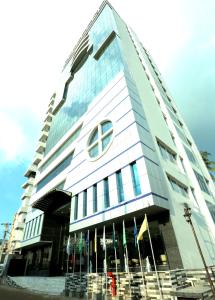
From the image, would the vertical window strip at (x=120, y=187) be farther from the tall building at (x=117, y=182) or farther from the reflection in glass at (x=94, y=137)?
the reflection in glass at (x=94, y=137)

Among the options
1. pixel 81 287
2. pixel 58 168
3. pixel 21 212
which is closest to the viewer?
pixel 81 287

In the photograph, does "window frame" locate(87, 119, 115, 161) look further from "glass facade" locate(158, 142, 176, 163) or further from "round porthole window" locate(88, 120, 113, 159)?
"glass facade" locate(158, 142, 176, 163)

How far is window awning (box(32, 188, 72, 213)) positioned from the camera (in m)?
26.9

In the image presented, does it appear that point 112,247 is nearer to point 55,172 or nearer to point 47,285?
point 47,285

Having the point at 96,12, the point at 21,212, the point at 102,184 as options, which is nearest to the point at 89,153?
the point at 102,184

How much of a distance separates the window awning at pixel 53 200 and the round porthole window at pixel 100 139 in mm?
7153

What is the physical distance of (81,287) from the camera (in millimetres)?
17516

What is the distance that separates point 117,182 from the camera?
19.5 meters

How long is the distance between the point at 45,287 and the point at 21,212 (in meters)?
32.2

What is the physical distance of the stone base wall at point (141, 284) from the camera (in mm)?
12086

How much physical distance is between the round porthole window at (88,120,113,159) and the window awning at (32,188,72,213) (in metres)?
7.15

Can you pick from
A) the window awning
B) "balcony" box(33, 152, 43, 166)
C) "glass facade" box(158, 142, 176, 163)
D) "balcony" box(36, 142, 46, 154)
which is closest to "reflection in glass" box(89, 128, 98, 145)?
the window awning

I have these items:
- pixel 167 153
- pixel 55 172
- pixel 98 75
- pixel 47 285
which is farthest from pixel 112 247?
pixel 98 75

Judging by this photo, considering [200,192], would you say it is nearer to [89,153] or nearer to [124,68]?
[89,153]
